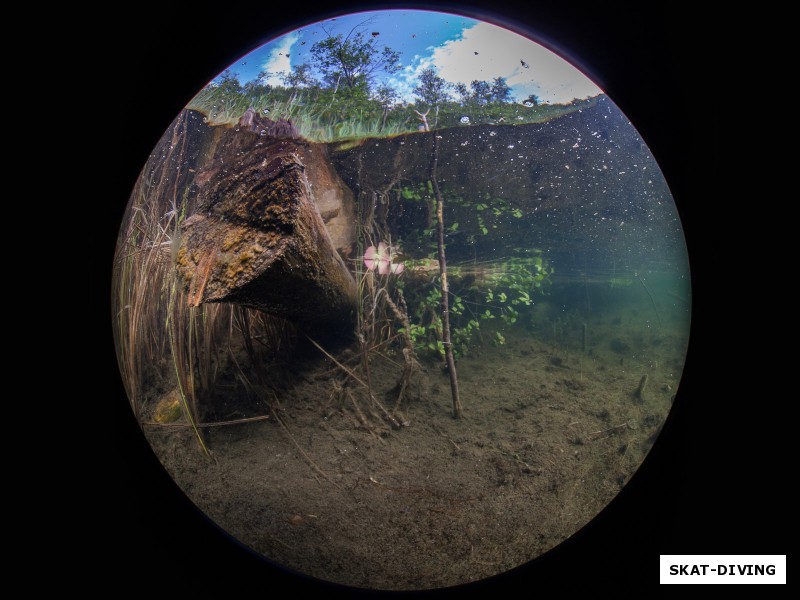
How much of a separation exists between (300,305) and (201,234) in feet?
1.68

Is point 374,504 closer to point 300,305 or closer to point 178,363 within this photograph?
point 300,305

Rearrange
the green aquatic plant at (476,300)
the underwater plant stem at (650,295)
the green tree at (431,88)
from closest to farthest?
1. the green tree at (431,88)
2. the green aquatic plant at (476,300)
3. the underwater plant stem at (650,295)

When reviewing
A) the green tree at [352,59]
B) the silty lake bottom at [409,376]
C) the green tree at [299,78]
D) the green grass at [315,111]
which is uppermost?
the green tree at [352,59]

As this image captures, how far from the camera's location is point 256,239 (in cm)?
117

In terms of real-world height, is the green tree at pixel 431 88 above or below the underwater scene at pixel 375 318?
above

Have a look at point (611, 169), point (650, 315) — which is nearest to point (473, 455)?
point (650, 315)

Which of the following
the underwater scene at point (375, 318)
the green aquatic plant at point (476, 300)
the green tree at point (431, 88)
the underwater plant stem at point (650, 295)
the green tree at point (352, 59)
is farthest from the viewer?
the underwater plant stem at point (650, 295)

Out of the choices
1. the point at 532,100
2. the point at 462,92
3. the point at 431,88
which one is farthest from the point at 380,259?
the point at 532,100

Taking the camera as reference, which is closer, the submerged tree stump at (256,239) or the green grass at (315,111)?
the submerged tree stump at (256,239)

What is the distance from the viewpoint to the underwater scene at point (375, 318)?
55.5 inches

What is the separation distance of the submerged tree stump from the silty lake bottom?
33mm

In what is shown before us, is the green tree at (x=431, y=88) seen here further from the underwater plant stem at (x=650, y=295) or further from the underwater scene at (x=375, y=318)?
the underwater plant stem at (x=650, y=295)

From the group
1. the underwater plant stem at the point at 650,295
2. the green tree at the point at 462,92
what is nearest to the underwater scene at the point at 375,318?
the green tree at the point at 462,92

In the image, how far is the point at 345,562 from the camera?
4.54 ft
